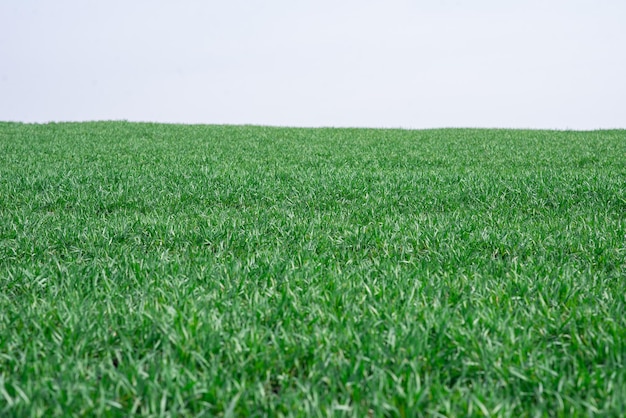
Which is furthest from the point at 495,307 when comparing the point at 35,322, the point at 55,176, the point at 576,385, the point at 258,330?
the point at 55,176

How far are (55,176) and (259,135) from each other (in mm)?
11763

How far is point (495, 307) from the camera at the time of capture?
343 centimetres

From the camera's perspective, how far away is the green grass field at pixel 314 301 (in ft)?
7.81

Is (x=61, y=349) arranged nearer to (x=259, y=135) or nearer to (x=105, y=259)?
(x=105, y=259)

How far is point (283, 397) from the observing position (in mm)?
2334

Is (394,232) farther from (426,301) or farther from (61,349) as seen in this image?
(61,349)

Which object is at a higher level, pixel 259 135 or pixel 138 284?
pixel 259 135

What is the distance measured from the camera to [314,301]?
3.54 m

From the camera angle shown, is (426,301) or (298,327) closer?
(298,327)

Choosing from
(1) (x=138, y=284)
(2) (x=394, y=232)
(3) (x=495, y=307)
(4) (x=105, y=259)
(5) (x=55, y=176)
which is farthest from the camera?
(5) (x=55, y=176)

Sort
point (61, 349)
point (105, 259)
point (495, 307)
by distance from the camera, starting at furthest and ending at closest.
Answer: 1. point (105, 259)
2. point (495, 307)
3. point (61, 349)

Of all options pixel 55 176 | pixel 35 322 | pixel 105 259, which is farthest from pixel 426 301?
pixel 55 176

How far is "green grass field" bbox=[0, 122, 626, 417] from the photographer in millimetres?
2381

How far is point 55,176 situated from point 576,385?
9887 millimetres
